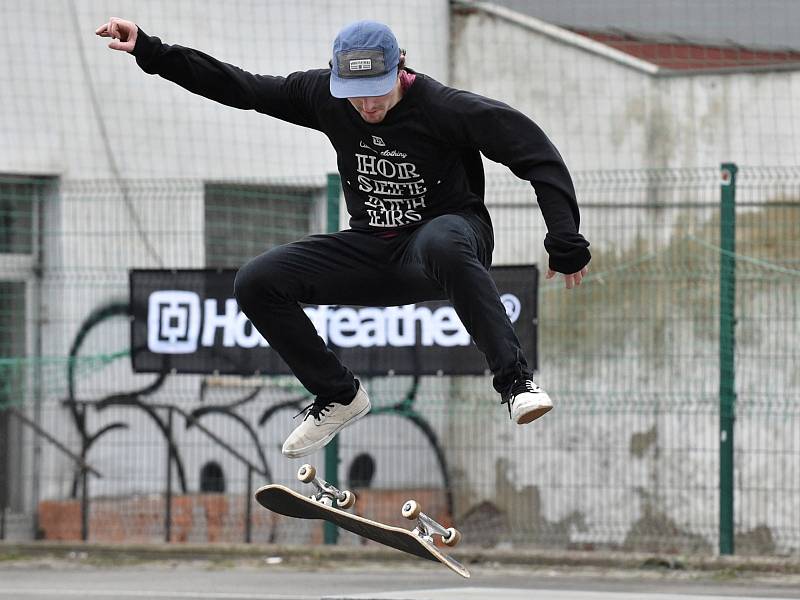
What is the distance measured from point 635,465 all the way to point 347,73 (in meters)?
7.34

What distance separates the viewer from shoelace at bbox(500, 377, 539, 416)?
593 centimetres

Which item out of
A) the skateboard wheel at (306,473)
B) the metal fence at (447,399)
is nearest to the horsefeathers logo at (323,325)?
the metal fence at (447,399)

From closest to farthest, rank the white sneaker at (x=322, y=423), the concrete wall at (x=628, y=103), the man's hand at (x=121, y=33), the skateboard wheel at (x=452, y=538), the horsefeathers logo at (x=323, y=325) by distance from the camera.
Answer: the man's hand at (x=121, y=33), the skateboard wheel at (x=452, y=538), the white sneaker at (x=322, y=423), the horsefeathers logo at (x=323, y=325), the concrete wall at (x=628, y=103)

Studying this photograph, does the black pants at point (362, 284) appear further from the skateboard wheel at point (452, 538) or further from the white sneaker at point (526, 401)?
the skateboard wheel at point (452, 538)

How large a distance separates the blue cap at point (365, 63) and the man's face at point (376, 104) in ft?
0.20

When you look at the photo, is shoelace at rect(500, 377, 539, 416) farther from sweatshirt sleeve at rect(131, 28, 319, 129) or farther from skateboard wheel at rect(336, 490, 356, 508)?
sweatshirt sleeve at rect(131, 28, 319, 129)

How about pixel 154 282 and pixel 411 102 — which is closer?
pixel 411 102

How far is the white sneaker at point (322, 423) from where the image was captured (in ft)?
22.5

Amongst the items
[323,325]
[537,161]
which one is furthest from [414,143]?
[323,325]

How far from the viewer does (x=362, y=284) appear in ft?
21.0

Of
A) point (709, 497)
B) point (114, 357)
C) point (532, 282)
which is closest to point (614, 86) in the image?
point (532, 282)

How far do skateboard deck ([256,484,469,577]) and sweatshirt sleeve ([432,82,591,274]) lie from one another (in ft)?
5.26

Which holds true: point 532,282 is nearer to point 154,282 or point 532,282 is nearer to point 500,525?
point 500,525

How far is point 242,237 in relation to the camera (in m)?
12.9
